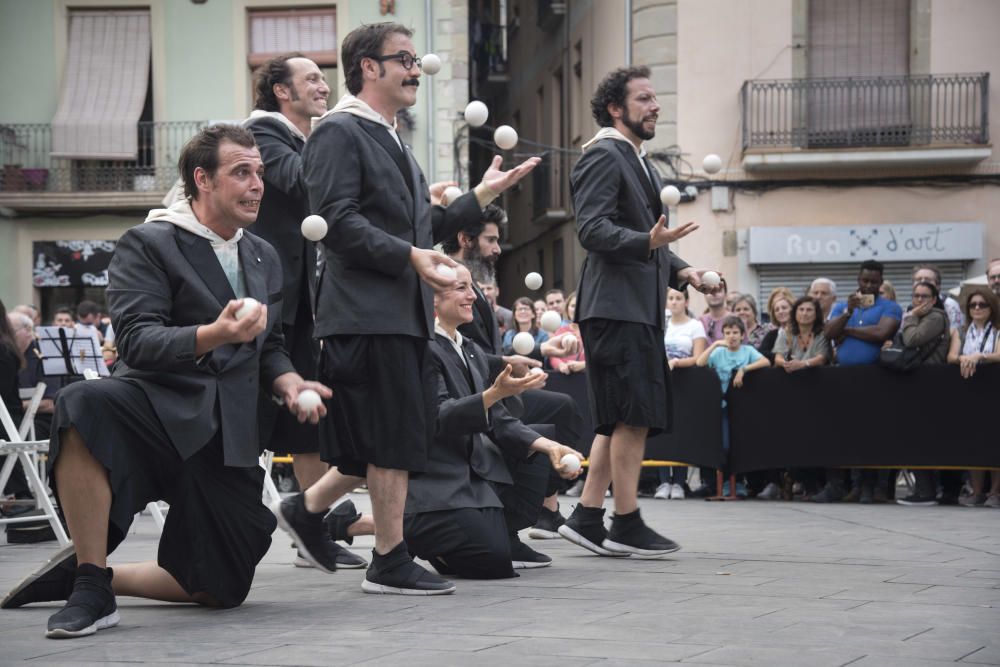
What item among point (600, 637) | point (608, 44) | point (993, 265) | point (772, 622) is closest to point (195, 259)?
point (600, 637)

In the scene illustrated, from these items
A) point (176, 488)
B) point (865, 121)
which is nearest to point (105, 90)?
point (865, 121)

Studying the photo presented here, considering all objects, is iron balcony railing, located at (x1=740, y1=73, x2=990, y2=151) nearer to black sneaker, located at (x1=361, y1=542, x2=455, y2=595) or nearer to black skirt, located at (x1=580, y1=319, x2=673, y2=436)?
black skirt, located at (x1=580, y1=319, x2=673, y2=436)

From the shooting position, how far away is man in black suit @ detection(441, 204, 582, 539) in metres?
7.01

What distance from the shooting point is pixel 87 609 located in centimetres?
476

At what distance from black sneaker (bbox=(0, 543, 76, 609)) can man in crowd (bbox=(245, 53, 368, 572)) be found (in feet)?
3.25

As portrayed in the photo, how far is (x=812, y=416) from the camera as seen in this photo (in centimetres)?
1236

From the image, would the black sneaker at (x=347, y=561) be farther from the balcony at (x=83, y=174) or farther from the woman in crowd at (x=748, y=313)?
the balcony at (x=83, y=174)

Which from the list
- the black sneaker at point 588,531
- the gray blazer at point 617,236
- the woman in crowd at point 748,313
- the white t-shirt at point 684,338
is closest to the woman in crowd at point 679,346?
the white t-shirt at point 684,338

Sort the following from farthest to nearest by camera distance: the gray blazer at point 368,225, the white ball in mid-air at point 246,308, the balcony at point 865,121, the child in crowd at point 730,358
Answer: the balcony at point 865,121, the child in crowd at point 730,358, the gray blazer at point 368,225, the white ball in mid-air at point 246,308

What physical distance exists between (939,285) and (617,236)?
643 centimetres

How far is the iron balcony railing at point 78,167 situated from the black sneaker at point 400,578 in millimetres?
20503

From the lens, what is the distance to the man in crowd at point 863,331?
12.1 m

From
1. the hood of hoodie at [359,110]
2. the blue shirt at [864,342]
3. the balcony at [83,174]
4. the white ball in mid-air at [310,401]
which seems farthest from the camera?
the balcony at [83,174]

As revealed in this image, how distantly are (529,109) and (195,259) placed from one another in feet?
88.0
